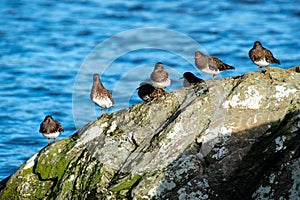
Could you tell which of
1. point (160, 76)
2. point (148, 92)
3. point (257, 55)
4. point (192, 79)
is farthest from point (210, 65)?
point (148, 92)

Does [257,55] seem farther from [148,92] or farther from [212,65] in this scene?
[148,92]

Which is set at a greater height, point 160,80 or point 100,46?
point 100,46

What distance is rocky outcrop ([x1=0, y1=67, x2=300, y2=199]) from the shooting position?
909cm

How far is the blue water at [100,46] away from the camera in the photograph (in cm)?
1997

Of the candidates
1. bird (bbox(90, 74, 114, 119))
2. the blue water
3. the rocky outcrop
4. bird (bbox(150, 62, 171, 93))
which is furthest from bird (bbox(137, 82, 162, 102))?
the blue water

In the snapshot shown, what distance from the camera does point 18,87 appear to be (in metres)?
23.2

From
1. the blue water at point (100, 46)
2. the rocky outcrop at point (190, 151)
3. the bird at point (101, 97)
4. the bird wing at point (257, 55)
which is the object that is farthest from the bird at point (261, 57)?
the blue water at point (100, 46)

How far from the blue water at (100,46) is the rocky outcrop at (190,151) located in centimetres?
510

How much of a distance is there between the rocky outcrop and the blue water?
5.10 metres

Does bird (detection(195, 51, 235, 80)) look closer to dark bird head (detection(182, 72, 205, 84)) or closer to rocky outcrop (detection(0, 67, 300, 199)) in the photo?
dark bird head (detection(182, 72, 205, 84))

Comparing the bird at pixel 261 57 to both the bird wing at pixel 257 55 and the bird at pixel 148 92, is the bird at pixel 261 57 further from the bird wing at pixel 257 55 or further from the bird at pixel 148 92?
the bird at pixel 148 92

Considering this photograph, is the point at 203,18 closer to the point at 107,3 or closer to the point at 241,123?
the point at 107,3

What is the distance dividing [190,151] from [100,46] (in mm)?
17203

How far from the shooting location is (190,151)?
31.8ft
